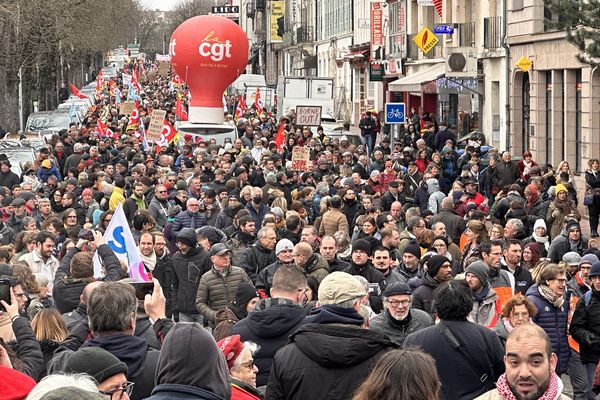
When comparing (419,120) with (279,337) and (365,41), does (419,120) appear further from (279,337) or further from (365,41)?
(279,337)

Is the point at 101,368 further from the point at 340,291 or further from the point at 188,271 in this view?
the point at 188,271

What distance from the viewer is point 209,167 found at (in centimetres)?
2398

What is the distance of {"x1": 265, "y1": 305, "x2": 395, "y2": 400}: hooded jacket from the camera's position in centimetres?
652

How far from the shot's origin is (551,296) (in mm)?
10492

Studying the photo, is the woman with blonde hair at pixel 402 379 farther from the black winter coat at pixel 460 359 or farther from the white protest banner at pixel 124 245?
the white protest banner at pixel 124 245

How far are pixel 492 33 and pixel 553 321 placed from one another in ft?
92.1

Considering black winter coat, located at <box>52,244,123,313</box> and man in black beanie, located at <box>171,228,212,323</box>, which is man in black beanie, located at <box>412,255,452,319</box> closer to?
black winter coat, located at <box>52,244,123,313</box>

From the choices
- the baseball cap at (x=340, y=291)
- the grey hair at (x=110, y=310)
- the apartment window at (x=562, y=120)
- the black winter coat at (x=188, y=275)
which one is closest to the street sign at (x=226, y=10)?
the apartment window at (x=562, y=120)

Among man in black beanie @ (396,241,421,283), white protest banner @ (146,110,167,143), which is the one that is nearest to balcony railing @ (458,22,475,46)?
white protest banner @ (146,110,167,143)

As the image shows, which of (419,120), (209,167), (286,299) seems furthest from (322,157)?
(286,299)

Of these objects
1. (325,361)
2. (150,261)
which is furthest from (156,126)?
(325,361)

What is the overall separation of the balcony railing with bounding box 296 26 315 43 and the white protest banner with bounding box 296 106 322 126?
152 ft

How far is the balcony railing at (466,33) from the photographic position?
4012 cm

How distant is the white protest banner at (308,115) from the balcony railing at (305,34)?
152 ft
